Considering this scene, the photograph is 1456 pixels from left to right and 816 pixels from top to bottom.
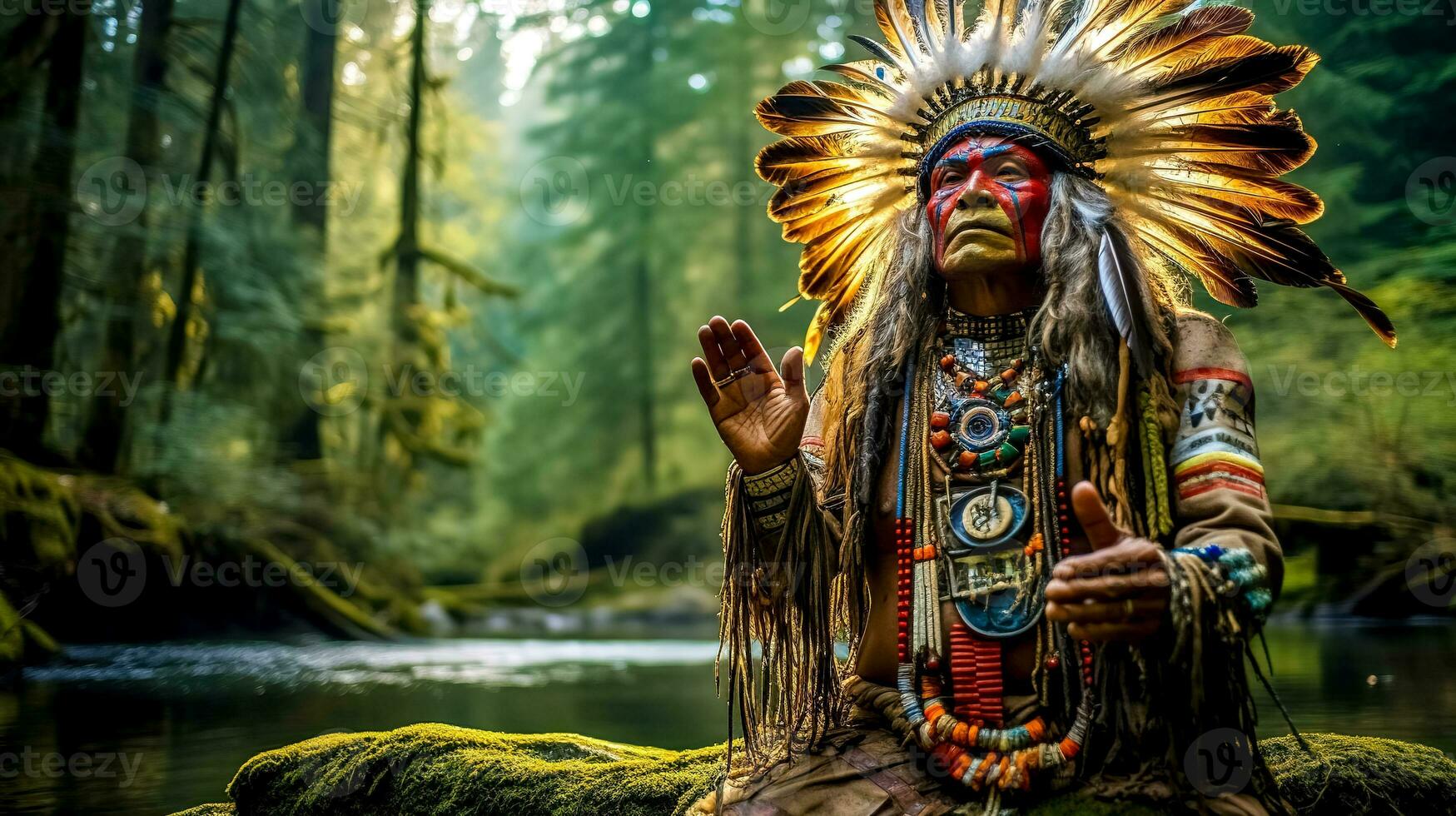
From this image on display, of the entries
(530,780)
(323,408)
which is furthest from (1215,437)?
(323,408)

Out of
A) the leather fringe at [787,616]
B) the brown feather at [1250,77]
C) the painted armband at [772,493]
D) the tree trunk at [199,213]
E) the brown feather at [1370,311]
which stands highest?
the tree trunk at [199,213]

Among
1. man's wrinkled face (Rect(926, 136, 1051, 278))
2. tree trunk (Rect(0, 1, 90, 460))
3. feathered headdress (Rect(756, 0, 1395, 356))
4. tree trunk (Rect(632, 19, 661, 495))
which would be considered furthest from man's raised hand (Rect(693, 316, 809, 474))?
tree trunk (Rect(632, 19, 661, 495))

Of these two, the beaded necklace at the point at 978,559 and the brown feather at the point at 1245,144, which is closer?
the beaded necklace at the point at 978,559

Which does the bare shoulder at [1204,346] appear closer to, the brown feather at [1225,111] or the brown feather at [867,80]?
the brown feather at [1225,111]

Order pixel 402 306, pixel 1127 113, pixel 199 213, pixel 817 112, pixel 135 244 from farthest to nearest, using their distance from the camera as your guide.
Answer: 1. pixel 402 306
2. pixel 199 213
3. pixel 135 244
4. pixel 817 112
5. pixel 1127 113

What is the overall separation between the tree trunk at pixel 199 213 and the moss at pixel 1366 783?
26.2 feet

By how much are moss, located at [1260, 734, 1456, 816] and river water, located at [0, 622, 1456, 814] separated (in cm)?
106

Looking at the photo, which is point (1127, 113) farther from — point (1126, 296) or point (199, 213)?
point (199, 213)

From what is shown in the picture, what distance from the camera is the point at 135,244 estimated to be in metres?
7.75

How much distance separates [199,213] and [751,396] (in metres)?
7.25

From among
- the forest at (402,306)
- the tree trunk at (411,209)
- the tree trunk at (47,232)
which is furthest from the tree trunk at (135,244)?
the tree trunk at (411,209)

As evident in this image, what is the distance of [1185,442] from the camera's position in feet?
7.52

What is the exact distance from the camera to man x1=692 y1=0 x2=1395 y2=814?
222cm

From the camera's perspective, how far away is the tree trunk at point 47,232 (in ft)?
21.6
